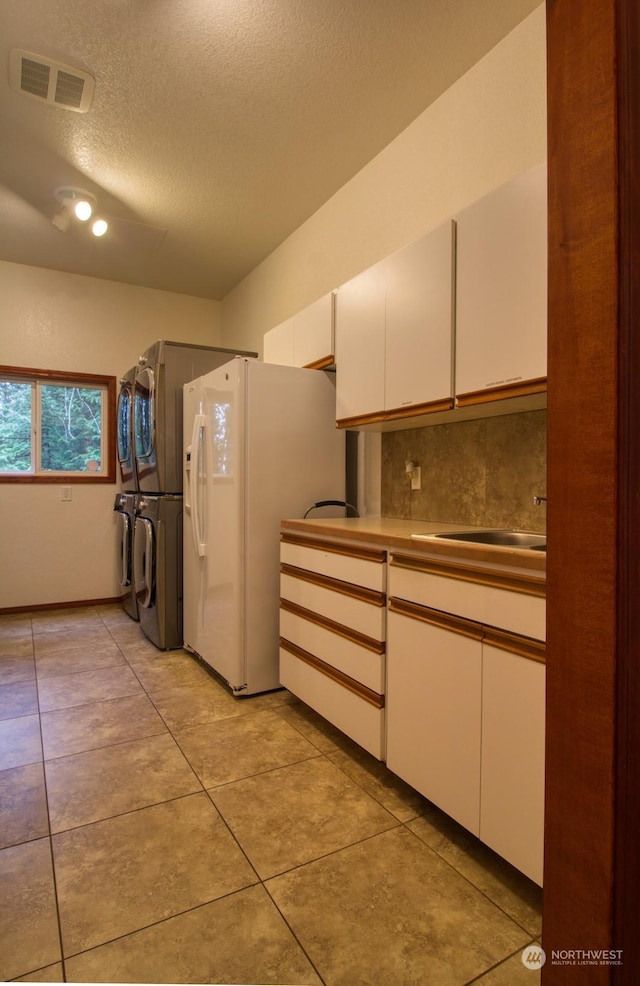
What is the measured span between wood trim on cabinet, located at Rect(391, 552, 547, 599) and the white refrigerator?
1045 millimetres

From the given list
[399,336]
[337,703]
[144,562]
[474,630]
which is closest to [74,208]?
[144,562]

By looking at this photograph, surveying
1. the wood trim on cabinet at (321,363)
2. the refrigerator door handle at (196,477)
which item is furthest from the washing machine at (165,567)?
the wood trim on cabinet at (321,363)

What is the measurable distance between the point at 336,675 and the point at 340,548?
517mm

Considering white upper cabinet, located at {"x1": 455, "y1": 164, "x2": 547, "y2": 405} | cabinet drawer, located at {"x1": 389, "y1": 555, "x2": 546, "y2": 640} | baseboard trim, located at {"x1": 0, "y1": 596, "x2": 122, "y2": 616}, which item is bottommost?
baseboard trim, located at {"x1": 0, "y1": 596, "x2": 122, "y2": 616}

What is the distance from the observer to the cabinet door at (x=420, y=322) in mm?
1889

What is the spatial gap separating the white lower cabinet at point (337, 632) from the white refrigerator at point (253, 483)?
169 millimetres

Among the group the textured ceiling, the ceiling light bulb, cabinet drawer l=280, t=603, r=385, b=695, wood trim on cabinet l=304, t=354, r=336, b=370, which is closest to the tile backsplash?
wood trim on cabinet l=304, t=354, r=336, b=370

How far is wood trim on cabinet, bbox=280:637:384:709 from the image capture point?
1.87 metres

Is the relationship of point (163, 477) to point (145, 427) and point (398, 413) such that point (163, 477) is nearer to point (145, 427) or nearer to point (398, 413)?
point (145, 427)

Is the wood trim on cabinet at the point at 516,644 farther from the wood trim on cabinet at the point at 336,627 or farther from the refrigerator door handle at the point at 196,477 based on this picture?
the refrigerator door handle at the point at 196,477

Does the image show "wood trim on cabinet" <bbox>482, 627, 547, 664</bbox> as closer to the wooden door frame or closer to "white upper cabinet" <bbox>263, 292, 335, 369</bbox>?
the wooden door frame

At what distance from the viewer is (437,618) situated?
5.18 ft

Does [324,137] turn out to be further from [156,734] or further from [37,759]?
[37,759]

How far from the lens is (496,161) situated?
2145 mm
